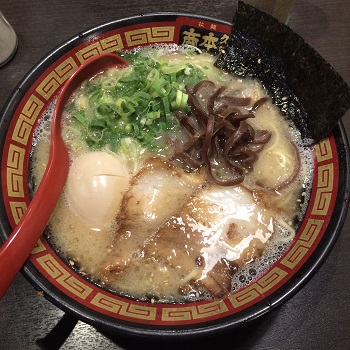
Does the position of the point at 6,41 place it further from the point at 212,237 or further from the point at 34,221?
the point at 212,237

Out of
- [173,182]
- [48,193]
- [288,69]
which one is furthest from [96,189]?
[288,69]

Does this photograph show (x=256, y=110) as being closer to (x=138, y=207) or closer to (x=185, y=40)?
(x=185, y=40)

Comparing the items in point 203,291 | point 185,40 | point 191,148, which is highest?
point 185,40

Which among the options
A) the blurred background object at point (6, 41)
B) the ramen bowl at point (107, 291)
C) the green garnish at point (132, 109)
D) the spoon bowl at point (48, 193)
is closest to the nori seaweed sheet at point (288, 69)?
the ramen bowl at point (107, 291)

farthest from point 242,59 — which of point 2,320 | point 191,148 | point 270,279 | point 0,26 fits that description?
point 2,320

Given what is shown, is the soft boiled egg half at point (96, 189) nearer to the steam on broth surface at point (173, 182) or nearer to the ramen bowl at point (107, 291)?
the steam on broth surface at point (173, 182)

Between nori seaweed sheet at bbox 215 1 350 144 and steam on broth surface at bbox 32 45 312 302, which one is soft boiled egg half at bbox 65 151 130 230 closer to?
steam on broth surface at bbox 32 45 312 302

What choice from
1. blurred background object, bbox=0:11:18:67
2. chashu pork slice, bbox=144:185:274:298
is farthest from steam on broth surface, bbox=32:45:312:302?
blurred background object, bbox=0:11:18:67
